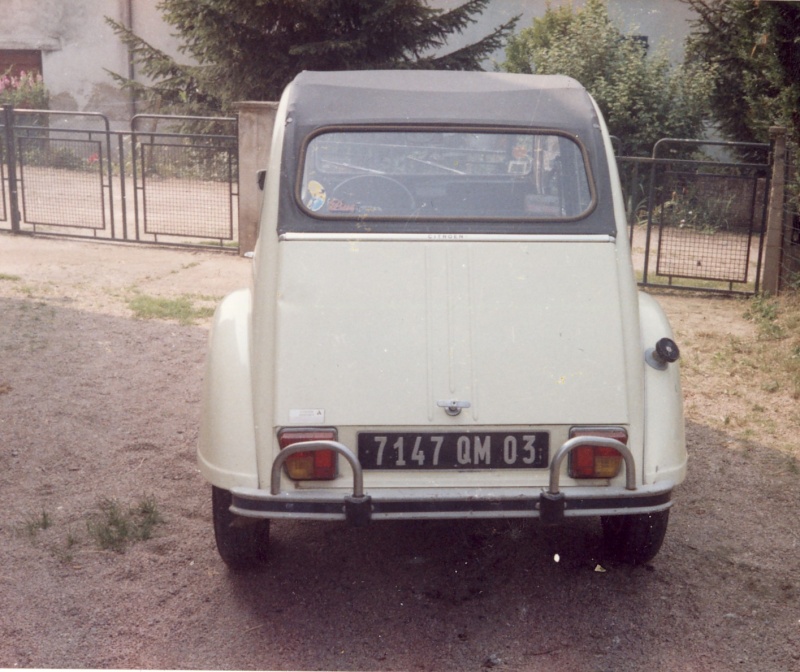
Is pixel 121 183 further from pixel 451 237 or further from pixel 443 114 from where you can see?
pixel 451 237

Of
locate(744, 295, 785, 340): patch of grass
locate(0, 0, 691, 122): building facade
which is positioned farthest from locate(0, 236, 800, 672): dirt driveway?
locate(0, 0, 691, 122): building facade

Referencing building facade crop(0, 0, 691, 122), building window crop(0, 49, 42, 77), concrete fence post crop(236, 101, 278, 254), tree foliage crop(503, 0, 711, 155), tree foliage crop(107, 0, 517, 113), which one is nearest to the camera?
concrete fence post crop(236, 101, 278, 254)

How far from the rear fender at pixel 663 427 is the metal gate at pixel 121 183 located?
8.60 meters

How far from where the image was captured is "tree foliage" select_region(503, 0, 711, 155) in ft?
52.2

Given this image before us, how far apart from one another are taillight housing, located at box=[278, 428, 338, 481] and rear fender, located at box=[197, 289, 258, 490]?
16cm

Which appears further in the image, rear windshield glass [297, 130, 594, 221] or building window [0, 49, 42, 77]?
building window [0, 49, 42, 77]

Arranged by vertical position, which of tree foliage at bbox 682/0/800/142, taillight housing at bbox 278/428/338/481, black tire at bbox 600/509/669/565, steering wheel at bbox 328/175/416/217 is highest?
tree foliage at bbox 682/0/800/142

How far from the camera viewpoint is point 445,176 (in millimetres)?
4156

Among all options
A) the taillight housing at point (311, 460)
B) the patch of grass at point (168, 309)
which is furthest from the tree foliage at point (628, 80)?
the taillight housing at point (311, 460)

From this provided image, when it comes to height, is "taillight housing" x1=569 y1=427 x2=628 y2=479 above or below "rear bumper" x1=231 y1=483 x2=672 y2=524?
above

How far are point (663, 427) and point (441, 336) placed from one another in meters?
0.92

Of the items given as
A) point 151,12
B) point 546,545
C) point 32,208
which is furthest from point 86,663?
point 151,12

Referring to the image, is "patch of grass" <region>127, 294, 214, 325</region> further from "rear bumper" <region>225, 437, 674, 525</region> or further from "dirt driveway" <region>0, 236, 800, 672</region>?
"rear bumper" <region>225, 437, 674, 525</region>

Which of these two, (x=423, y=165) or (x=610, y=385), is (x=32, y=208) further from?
(x=610, y=385)
